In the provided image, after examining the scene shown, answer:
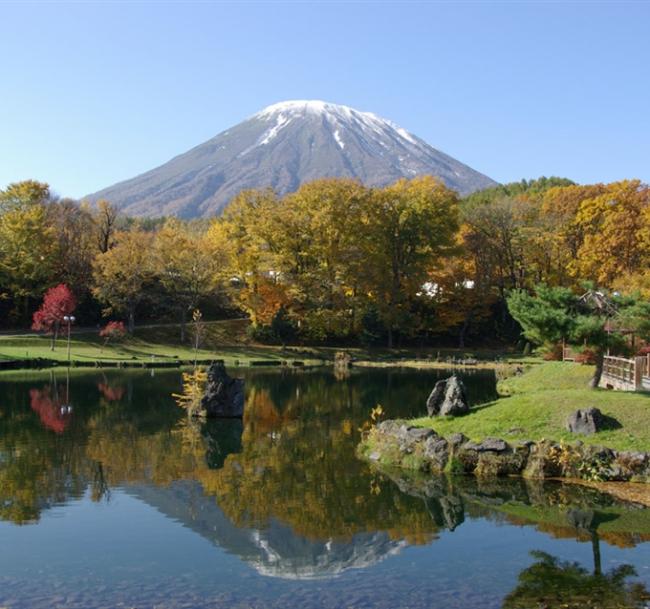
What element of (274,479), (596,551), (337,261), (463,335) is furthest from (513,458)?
(463,335)

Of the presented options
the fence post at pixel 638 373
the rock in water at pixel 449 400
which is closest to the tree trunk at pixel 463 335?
the fence post at pixel 638 373

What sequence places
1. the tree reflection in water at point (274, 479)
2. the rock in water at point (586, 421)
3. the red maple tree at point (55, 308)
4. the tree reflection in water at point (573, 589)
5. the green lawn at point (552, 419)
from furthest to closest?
1. the red maple tree at point (55, 308)
2. the rock in water at point (586, 421)
3. the green lawn at point (552, 419)
4. the tree reflection in water at point (274, 479)
5. the tree reflection in water at point (573, 589)

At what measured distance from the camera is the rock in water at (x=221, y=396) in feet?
104

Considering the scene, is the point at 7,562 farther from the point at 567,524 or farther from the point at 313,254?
the point at 313,254

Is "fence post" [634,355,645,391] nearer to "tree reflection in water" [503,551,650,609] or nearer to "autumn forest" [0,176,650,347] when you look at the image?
"tree reflection in water" [503,551,650,609]

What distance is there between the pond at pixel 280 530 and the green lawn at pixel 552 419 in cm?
255

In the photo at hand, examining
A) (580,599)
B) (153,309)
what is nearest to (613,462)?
(580,599)

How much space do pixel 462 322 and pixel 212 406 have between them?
44.9m

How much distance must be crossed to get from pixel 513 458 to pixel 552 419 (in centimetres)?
271

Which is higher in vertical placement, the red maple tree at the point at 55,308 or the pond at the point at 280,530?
the red maple tree at the point at 55,308

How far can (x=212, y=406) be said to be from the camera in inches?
1239

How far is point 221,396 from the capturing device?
104 ft

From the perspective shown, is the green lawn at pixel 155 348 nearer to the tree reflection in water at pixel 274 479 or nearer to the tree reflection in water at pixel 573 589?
the tree reflection in water at pixel 274 479

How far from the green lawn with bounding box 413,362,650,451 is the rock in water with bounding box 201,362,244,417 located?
9.63m
